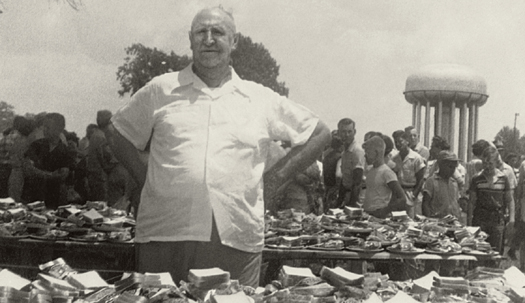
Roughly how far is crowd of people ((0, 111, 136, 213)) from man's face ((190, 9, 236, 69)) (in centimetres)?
279

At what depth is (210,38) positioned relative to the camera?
96.6 inches

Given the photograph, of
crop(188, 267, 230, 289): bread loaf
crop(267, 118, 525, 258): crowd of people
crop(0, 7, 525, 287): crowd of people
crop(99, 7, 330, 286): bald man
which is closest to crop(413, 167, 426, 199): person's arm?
crop(267, 118, 525, 258): crowd of people

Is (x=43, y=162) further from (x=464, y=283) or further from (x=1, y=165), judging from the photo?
(x=464, y=283)

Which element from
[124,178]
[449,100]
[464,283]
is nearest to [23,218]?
[124,178]

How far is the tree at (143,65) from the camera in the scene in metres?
5.04

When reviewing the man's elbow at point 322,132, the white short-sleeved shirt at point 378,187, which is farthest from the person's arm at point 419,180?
the man's elbow at point 322,132

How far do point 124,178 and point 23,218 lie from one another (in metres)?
1.53

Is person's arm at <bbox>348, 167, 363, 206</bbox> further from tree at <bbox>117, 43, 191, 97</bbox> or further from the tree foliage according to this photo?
the tree foliage

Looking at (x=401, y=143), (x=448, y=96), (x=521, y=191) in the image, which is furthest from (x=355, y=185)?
(x=448, y=96)

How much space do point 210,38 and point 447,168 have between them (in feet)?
11.7

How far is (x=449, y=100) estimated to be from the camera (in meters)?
10.1

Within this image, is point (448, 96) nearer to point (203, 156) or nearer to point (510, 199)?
point (510, 199)

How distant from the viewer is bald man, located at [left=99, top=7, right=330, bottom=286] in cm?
241

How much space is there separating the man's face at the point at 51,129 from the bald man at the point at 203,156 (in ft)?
8.48
